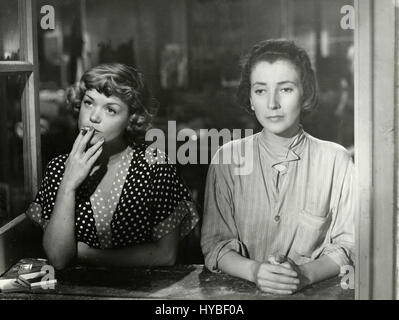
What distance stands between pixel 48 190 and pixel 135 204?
15.0 inches

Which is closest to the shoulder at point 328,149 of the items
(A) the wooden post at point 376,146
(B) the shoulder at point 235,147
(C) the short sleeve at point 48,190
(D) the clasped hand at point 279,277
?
(A) the wooden post at point 376,146

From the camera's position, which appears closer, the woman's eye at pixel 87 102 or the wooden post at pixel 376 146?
the wooden post at pixel 376 146

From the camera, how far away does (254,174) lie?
104 inches

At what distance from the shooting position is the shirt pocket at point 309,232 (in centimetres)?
260

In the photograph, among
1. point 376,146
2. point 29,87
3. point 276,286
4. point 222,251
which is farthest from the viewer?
point 29,87

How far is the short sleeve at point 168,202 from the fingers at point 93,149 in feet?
0.82

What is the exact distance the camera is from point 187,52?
2631 millimetres

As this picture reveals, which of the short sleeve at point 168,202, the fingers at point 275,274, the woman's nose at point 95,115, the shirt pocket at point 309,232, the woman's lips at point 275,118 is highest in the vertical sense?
the woman's nose at point 95,115

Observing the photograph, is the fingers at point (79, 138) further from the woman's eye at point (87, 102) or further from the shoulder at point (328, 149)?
the shoulder at point (328, 149)

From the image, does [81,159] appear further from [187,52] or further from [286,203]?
[286,203]

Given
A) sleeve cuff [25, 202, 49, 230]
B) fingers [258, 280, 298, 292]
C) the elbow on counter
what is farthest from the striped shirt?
sleeve cuff [25, 202, 49, 230]

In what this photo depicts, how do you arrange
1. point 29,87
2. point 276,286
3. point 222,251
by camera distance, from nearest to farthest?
point 276,286, point 222,251, point 29,87

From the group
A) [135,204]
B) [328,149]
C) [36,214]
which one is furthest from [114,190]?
[328,149]

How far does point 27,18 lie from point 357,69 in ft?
4.53
